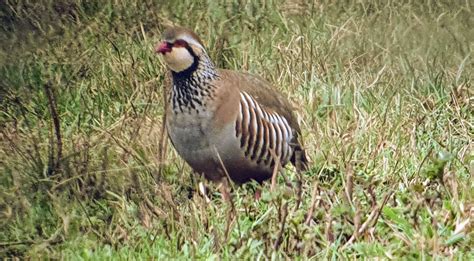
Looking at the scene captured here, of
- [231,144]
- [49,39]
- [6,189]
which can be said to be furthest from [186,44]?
[49,39]

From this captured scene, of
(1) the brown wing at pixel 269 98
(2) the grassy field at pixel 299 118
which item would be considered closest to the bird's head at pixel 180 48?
(1) the brown wing at pixel 269 98

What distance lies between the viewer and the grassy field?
484cm

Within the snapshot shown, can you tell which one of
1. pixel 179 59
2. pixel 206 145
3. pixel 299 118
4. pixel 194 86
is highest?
pixel 179 59

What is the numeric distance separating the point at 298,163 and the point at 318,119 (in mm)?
735

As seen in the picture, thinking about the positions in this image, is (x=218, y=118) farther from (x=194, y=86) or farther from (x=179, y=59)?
(x=179, y=59)

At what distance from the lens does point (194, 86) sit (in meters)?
5.62

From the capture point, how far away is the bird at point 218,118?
216 inches

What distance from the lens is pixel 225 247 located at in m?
4.71

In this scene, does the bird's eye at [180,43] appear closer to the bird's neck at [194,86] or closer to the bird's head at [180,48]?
the bird's head at [180,48]

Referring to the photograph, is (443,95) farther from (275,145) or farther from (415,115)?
(275,145)

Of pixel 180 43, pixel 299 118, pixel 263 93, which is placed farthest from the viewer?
pixel 299 118

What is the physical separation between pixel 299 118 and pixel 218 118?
1054mm

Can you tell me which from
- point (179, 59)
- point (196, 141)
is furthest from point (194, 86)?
point (196, 141)

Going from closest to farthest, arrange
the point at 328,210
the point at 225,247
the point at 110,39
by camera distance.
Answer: the point at 225,247 < the point at 328,210 < the point at 110,39
